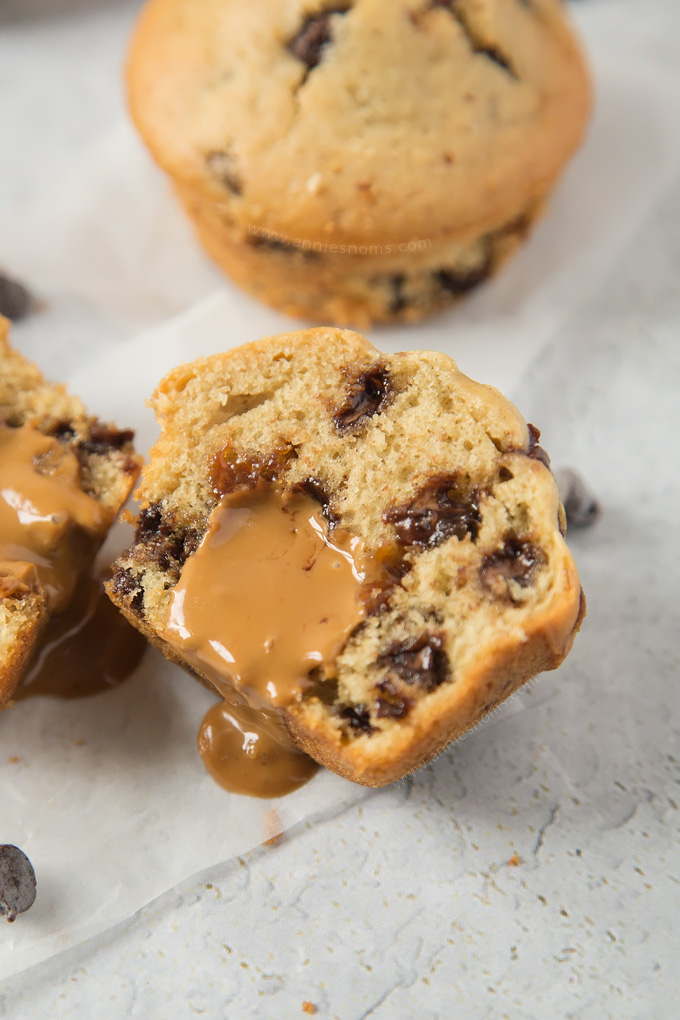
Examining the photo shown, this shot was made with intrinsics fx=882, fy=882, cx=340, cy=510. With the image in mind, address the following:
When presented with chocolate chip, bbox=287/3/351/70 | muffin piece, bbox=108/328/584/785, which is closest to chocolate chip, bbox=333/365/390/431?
muffin piece, bbox=108/328/584/785

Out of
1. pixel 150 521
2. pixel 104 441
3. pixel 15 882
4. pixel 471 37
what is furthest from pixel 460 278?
pixel 15 882

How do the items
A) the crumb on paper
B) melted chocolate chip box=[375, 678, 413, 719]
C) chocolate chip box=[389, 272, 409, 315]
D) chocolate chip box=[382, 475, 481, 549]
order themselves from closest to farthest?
melted chocolate chip box=[375, 678, 413, 719], chocolate chip box=[382, 475, 481, 549], the crumb on paper, chocolate chip box=[389, 272, 409, 315]

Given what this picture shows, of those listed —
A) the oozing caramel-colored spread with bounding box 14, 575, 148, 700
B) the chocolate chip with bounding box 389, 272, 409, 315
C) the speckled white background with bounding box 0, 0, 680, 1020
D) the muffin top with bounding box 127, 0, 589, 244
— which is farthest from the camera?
the chocolate chip with bounding box 389, 272, 409, 315

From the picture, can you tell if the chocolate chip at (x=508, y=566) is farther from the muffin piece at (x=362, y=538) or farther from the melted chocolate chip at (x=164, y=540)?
the melted chocolate chip at (x=164, y=540)

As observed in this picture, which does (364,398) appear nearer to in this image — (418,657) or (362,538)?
(362,538)

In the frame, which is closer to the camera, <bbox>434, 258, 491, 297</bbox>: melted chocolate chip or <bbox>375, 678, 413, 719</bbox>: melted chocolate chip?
<bbox>375, 678, 413, 719</bbox>: melted chocolate chip

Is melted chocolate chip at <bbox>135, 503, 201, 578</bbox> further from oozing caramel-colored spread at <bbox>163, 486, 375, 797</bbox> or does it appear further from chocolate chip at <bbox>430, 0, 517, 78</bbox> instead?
chocolate chip at <bbox>430, 0, 517, 78</bbox>
